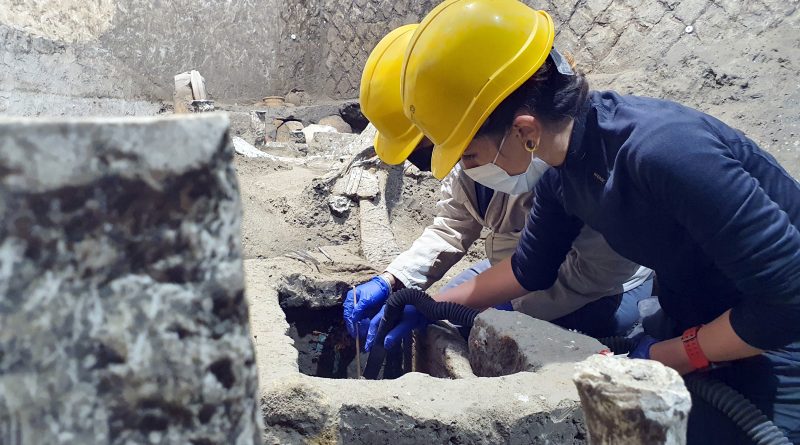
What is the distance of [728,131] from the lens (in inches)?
67.4

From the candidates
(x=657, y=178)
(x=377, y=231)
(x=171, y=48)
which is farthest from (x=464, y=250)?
(x=171, y=48)

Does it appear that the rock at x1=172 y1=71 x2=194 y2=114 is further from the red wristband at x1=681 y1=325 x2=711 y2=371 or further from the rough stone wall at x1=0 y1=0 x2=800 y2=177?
the red wristband at x1=681 y1=325 x2=711 y2=371

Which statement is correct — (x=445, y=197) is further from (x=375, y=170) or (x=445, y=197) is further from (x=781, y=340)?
(x=781, y=340)

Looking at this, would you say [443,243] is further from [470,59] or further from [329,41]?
[329,41]

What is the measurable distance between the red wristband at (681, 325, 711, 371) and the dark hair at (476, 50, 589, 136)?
67cm

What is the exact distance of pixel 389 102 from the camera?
2.66m

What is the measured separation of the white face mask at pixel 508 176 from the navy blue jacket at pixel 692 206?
5cm

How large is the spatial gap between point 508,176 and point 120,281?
5.41 feet

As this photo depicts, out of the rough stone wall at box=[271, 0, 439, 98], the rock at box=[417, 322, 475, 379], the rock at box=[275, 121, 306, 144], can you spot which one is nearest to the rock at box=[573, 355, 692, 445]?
the rock at box=[417, 322, 475, 379]

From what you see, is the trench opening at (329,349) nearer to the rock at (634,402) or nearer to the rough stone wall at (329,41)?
the rock at (634,402)

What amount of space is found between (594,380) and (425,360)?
6.21 feet

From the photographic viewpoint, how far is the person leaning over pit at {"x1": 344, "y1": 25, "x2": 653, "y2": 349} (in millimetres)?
2652

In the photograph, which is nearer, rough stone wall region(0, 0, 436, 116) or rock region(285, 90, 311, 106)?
rough stone wall region(0, 0, 436, 116)

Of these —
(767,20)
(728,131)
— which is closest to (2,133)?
(728,131)
